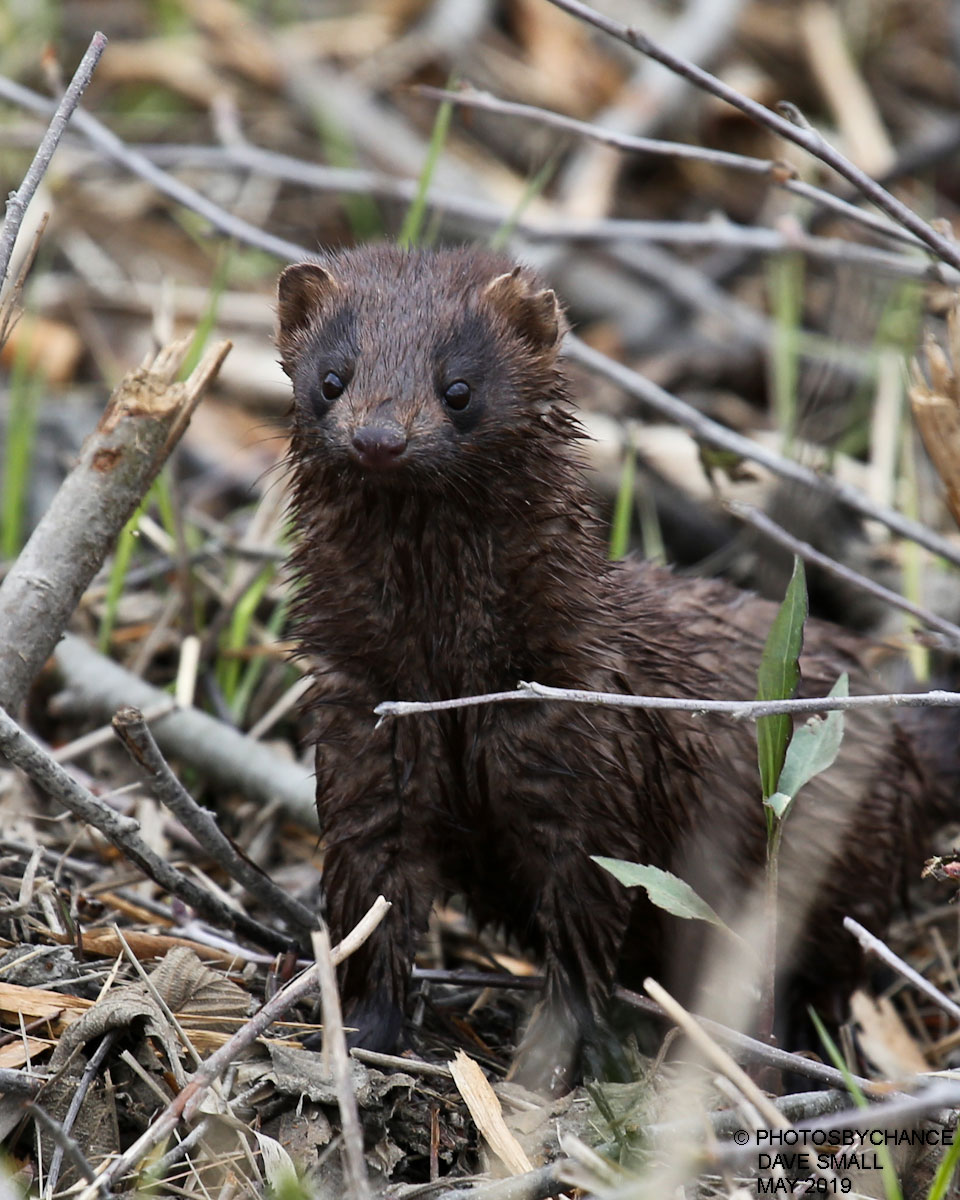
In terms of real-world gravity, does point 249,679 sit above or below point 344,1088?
above

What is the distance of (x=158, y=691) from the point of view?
5113mm

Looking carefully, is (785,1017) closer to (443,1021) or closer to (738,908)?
(738,908)

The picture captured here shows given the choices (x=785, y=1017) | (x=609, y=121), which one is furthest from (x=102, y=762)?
(x=609, y=121)

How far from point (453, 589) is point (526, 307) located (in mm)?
754

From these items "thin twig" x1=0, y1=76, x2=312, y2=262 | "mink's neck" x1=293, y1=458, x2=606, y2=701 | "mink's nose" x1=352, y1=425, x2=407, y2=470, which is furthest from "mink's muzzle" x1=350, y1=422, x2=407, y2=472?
"thin twig" x1=0, y1=76, x2=312, y2=262

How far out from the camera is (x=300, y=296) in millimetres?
3949

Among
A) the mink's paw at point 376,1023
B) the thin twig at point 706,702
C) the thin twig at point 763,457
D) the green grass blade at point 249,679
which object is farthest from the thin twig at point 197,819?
the thin twig at point 763,457

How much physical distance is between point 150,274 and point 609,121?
8.55 feet

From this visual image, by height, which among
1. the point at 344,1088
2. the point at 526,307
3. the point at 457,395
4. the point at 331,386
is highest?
the point at 526,307

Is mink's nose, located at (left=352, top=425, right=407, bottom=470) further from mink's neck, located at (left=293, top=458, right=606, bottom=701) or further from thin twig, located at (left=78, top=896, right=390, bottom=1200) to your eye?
thin twig, located at (left=78, top=896, right=390, bottom=1200)

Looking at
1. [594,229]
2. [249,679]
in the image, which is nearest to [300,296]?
[249,679]

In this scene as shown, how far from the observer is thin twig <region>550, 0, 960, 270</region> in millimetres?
3752

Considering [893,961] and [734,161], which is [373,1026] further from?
[734,161]

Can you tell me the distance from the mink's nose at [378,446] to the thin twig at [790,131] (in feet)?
3.87
